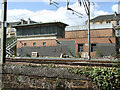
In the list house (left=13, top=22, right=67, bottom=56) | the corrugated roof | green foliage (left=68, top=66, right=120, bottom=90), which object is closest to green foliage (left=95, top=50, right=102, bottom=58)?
house (left=13, top=22, right=67, bottom=56)

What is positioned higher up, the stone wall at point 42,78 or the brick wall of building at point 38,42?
the brick wall of building at point 38,42

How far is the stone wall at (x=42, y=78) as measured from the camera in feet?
18.8

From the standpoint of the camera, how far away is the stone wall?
573 centimetres

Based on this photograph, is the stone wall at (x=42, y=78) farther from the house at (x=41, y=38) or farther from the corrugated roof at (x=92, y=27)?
the corrugated roof at (x=92, y=27)

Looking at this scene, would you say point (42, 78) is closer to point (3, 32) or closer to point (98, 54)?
point (3, 32)

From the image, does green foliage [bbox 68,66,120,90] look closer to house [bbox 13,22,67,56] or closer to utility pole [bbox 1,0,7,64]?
utility pole [bbox 1,0,7,64]

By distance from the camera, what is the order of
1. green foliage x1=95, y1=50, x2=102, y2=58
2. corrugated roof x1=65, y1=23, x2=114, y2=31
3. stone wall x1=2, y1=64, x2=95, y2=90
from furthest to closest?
corrugated roof x1=65, y1=23, x2=114, y2=31 → green foliage x1=95, y1=50, x2=102, y2=58 → stone wall x1=2, y1=64, x2=95, y2=90

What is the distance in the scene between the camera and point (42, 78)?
630cm

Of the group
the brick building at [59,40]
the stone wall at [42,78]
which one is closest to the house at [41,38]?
the brick building at [59,40]

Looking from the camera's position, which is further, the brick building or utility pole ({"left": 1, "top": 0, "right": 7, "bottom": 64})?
the brick building

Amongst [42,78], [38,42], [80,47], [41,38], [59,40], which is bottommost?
[42,78]

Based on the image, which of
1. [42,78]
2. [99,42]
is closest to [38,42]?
[99,42]

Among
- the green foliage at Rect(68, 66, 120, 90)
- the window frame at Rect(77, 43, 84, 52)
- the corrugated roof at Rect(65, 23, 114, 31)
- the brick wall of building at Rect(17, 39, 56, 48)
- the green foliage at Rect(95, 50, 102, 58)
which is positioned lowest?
the green foliage at Rect(95, 50, 102, 58)

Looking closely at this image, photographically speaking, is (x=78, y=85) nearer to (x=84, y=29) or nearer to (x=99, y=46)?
(x=99, y=46)
